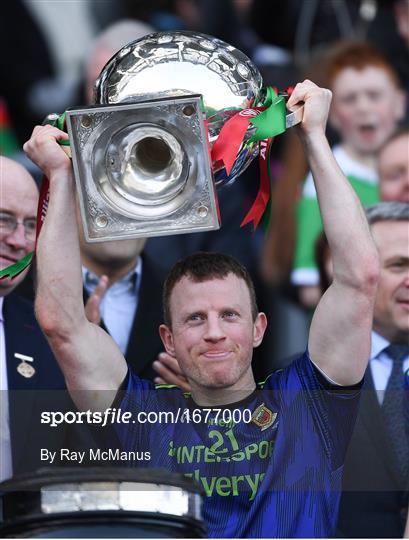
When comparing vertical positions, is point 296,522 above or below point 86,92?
below

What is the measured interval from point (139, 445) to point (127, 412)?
0.10 meters

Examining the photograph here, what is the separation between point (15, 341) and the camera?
462 centimetres

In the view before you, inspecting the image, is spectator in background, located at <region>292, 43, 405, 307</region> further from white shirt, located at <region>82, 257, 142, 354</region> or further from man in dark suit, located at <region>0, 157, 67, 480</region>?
man in dark suit, located at <region>0, 157, 67, 480</region>

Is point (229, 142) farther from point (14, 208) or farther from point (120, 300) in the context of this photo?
point (120, 300)

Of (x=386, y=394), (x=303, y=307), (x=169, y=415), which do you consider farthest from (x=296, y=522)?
(x=303, y=307)

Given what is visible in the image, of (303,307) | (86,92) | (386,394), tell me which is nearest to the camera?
(386,394)

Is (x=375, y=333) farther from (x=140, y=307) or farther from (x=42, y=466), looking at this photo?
(x=42, y=466)

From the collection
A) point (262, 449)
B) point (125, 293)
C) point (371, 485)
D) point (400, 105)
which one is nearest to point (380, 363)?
point (371, 485)

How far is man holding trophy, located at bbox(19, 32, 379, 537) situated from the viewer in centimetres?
381

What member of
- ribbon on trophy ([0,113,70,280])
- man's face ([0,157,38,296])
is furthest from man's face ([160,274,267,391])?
man's face ([0,157,38,296])

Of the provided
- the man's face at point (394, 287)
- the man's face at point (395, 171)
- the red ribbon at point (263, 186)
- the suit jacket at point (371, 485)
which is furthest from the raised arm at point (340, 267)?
the man's face at point (395, 171)

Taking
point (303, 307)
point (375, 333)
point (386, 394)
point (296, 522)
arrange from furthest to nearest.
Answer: point (303, 307) < point (375, 333) < point (386, 394) < point (296, 522)

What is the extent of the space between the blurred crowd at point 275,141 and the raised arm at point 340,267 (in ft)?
1.12

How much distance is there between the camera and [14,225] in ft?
15.2
